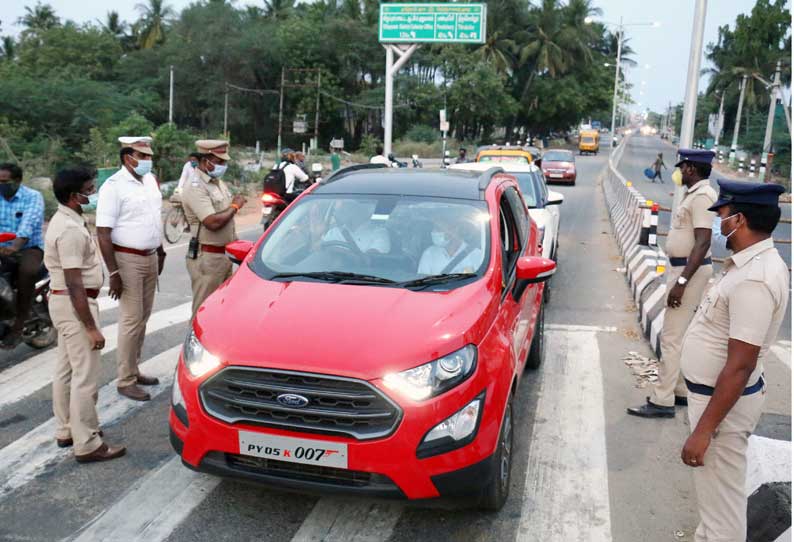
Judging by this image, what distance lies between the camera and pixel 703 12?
424 inches

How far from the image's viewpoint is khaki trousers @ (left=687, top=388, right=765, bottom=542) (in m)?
3.21

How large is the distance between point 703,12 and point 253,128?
5449 centimetres

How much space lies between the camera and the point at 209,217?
5.65 meters

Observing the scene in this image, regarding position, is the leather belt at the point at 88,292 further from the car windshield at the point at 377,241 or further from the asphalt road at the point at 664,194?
the asphalt road at the point at 664,194

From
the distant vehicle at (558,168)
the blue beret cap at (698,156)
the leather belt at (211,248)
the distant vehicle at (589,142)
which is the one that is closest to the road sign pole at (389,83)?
the distant vehicle at (558,168)

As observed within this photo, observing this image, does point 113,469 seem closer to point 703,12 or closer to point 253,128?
point 703,12

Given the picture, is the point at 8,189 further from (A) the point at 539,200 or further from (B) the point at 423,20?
(B) the point at 423,20

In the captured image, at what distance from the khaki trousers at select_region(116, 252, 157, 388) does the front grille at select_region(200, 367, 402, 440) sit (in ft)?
7.00

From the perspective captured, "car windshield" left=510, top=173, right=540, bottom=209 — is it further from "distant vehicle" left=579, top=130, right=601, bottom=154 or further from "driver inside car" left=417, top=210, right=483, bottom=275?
"distant vehicle" left=579, top=130, right=601, bottom=154

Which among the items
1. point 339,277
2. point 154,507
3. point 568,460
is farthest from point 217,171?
point 568,460

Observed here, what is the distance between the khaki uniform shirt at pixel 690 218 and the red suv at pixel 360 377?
1751 mm

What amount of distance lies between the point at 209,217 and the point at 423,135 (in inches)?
2174

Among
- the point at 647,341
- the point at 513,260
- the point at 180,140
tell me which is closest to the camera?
the point at 513,260

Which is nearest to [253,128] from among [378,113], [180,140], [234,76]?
[234,76]
